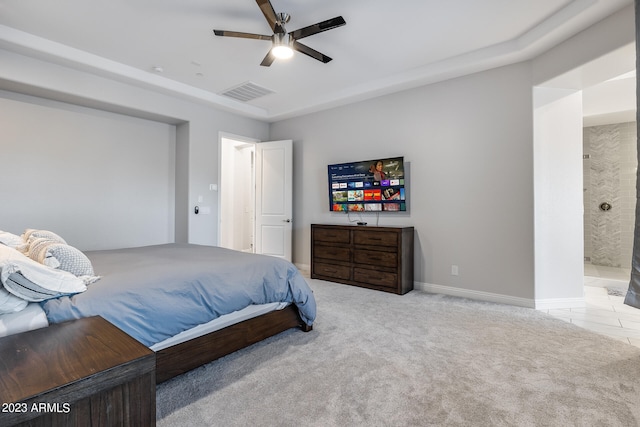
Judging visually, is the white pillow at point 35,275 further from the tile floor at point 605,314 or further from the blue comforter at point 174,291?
the tile floor at point 605,314

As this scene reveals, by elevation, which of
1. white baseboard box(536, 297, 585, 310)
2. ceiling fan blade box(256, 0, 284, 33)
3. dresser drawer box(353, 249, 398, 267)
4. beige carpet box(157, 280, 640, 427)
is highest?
ceiling fan blade box(256, 0, 284, 33)

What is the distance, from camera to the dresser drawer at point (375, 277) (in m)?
3.93

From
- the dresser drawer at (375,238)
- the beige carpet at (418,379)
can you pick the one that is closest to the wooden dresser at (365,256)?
the dresser drawer at (375,238)

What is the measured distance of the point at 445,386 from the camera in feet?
6.20

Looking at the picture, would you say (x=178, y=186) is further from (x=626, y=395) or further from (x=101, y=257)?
(x=626, y=395)

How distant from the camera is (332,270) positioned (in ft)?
14.9

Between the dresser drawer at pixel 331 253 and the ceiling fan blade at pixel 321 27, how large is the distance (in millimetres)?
2729

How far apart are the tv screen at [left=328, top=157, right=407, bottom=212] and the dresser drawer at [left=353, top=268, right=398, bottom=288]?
87 centimetres

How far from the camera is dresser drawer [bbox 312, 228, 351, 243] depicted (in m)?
4.39

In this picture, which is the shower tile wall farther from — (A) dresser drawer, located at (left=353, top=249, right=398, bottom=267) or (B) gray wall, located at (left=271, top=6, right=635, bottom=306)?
(A) dresser drawer, located at (left=353, top=249, right=398, bottom=267)

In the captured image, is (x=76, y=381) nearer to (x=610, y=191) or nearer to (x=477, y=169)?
(x=477, y=169)

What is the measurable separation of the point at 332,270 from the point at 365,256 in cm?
60

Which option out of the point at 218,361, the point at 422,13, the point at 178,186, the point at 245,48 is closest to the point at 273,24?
the point at 245,48

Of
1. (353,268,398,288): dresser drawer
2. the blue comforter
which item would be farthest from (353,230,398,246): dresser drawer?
the blue comforter
